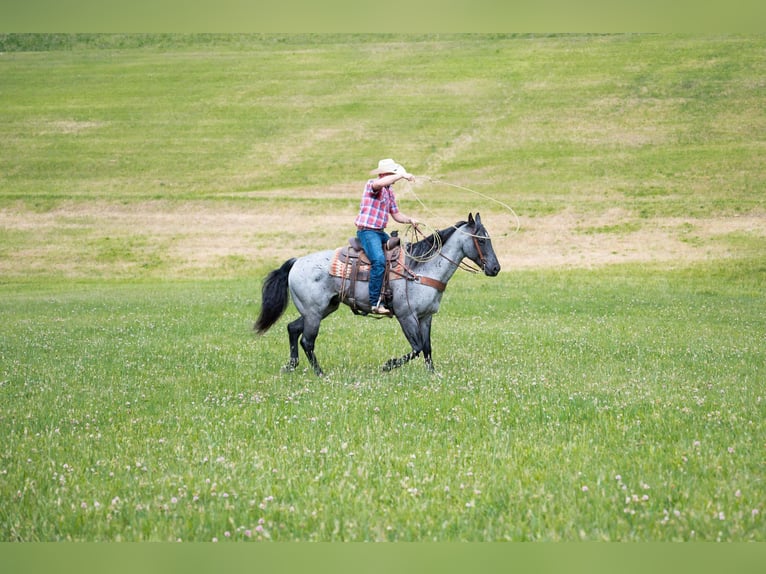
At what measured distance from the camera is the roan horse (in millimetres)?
13953

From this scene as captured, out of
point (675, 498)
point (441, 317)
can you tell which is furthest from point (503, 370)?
point (441, 317)

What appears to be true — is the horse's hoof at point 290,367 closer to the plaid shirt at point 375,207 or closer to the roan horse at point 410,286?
the roan horse at point 410,286

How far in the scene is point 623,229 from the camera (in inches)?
1698

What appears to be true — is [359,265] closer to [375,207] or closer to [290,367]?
[375,207]

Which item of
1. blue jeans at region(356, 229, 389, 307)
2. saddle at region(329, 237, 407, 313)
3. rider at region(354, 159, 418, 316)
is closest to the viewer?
rider at region(354, 159, 418, 316)

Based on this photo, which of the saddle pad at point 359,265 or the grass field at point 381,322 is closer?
the grass field at point 381,322

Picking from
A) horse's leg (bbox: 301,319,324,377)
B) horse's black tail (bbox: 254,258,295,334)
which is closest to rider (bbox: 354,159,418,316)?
horse's leg (bbox: 301,319,324,377)

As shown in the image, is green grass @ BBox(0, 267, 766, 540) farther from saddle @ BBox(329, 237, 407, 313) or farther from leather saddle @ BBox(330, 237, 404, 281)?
leather saddle @ BBox(330, 237, 404, 281)

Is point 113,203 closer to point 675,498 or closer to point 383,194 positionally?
point 383,194

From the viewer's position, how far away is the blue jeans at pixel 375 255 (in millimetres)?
13500

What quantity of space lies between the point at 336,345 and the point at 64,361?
5344 millimetres

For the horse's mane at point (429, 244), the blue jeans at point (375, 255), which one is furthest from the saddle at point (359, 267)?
the horse's mane at point (429, 244)

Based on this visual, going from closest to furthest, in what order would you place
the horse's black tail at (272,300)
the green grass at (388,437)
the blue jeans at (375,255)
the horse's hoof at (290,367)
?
the green grass at (388,437) < the blue jeans at (375,255) < the horse's black tail at (272,300) < the horse's hoof at (290,367)

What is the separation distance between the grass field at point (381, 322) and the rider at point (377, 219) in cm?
146
